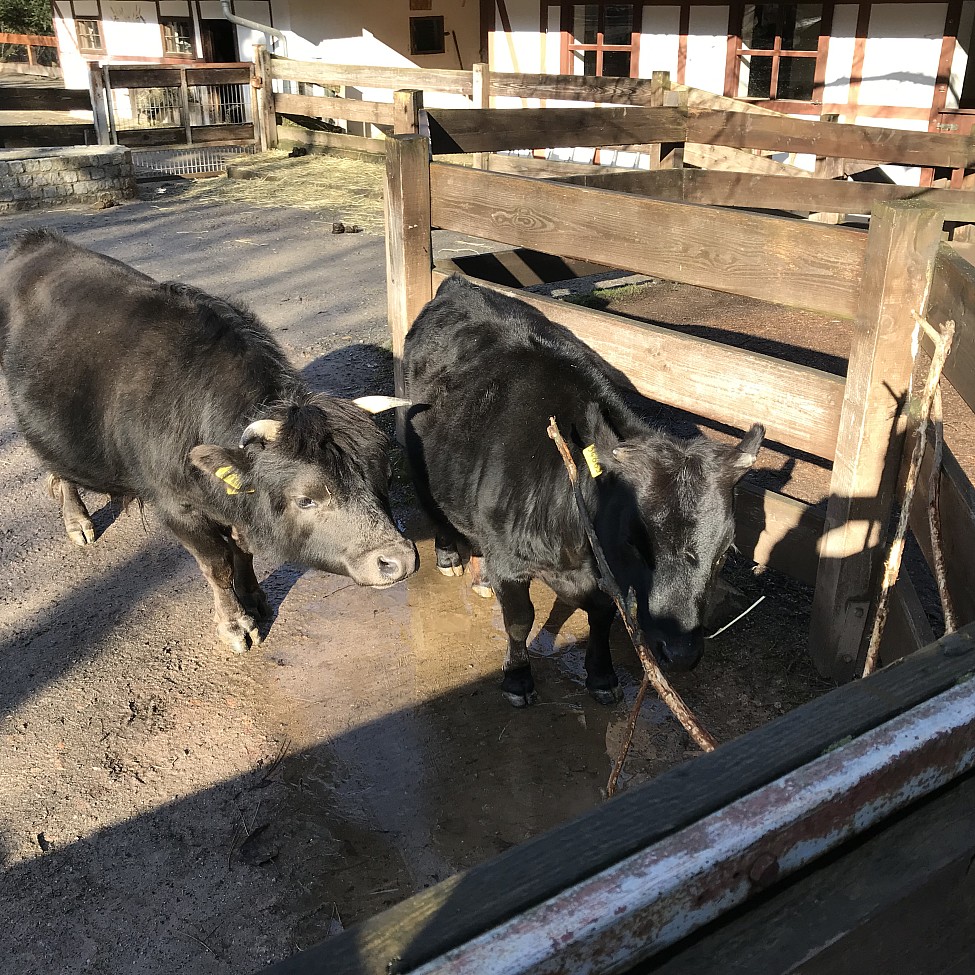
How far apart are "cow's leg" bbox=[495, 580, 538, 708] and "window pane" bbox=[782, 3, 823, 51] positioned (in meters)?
11.9

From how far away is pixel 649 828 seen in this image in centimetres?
95

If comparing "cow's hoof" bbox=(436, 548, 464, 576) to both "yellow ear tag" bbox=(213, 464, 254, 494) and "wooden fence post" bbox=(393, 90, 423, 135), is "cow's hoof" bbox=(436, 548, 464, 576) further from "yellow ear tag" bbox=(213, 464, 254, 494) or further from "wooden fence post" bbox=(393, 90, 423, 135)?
"wooden fence post" bbox=(393, 90, 423, 135)

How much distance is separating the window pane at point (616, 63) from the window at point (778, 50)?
7.35 feet

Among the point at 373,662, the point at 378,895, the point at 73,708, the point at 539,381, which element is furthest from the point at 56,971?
the point at 539,381

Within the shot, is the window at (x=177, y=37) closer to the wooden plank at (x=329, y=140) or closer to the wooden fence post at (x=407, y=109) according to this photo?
the wooden plank at (x=329, y=140)

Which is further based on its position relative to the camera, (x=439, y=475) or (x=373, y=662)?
(x=439, y=475)

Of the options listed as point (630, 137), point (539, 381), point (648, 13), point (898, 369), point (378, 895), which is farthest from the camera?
point (648, 13)

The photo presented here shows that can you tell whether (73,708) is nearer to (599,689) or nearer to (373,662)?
(373,662)

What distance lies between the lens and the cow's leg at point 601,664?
379 cm

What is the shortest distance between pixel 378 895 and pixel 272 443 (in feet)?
5.71

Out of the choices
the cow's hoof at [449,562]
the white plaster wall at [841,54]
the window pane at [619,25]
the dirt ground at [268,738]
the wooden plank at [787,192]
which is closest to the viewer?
the dirt ground at [268,738]

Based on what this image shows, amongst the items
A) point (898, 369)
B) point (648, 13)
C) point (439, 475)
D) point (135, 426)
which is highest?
point (648, 13)

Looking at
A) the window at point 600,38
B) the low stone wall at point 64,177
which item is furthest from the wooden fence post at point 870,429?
the window at point 600,38

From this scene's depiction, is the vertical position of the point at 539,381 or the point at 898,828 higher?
the point at 898,828
